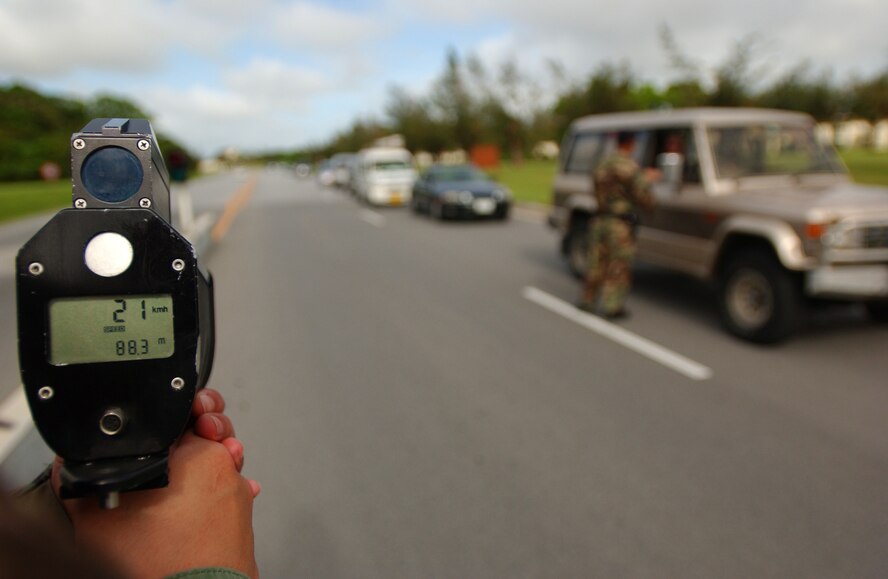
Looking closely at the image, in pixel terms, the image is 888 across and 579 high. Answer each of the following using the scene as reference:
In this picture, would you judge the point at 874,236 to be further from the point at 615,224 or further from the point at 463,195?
the point at 463,195

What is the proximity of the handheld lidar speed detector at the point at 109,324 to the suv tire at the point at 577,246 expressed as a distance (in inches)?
291

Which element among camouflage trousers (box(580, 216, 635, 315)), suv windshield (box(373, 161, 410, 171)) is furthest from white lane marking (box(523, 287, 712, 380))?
suv windshield (box(373, 161, 410, 171))

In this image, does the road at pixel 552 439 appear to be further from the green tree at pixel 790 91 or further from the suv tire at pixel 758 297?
the green tree at pixel 790 91

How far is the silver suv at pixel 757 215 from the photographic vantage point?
4996 mm

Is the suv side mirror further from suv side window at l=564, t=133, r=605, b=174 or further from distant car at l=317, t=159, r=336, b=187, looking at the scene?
distant car at l=317, t=159, r=336, b=187

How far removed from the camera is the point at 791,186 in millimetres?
6121

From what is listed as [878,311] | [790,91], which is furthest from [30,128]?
[878,311]

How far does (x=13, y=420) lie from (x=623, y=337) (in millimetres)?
4861

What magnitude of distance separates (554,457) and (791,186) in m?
4.24

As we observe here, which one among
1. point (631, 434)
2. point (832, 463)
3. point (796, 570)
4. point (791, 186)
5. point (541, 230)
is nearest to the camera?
point (796, 570)

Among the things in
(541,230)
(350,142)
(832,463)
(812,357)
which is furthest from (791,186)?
(350,142)

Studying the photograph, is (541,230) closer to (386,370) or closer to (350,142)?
(386,370)

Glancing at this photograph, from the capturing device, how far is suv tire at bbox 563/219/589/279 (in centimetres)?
815

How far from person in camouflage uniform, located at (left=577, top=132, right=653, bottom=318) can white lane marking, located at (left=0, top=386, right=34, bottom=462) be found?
16.5 ft
